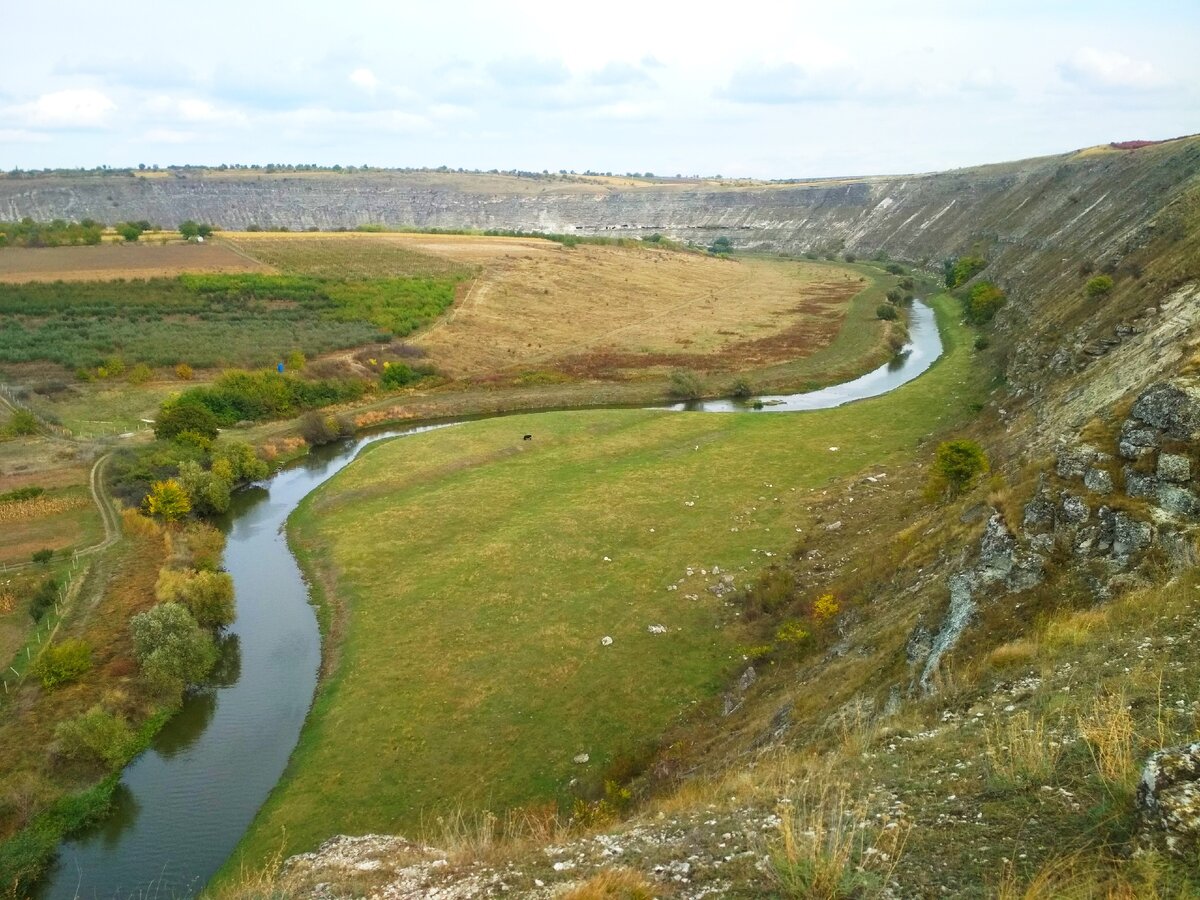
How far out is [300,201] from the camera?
607 ft

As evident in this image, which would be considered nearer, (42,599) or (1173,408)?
(1173,408)

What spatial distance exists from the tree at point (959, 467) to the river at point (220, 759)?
23139 millimetres

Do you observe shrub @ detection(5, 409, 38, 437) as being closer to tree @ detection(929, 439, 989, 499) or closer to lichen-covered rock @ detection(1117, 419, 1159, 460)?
tree @ detection(929, 439, 989, 499)

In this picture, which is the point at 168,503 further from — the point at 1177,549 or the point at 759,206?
the point at 759,206

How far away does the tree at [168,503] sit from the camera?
3534 centimetres

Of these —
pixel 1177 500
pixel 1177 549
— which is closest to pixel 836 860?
pixel 1177 549

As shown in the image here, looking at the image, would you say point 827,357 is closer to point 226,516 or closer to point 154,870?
point 226,516

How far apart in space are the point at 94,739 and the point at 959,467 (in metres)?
28.6

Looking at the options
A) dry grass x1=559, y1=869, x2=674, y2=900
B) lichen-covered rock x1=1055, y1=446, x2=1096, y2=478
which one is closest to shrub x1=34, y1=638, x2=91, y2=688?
dry grass x1=559, y1=869, x2=674, y2=900

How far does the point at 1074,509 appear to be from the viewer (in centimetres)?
1551

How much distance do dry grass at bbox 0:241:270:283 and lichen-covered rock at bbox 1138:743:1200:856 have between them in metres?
99.5

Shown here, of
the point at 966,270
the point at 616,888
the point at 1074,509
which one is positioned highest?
the point at 966,270

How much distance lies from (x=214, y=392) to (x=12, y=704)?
34.9 meters

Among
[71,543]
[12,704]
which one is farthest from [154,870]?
[71,543]
